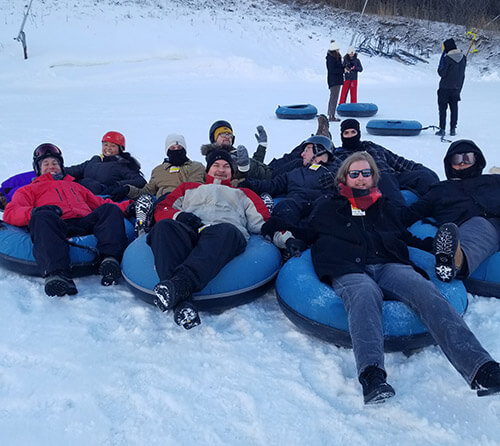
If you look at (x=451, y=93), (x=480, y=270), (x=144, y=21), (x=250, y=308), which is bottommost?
(x=250, y=308)

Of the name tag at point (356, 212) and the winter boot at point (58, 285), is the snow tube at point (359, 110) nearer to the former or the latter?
the name tag at point (356, 212)

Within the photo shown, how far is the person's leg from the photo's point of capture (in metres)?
1.86

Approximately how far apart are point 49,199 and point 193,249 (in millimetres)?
1524

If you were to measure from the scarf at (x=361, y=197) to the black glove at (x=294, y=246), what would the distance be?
18.4 inches

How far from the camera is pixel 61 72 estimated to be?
12680 millimetres

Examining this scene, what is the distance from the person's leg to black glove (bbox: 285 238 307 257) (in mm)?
619

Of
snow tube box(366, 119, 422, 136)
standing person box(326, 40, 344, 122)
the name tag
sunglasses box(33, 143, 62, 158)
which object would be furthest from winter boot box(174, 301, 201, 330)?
standing person box(326, 40, 344, 122)

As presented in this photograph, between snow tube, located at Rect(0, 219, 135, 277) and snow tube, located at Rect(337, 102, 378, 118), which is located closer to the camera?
snow tube, located at Rect(0, 219, 135, 277)

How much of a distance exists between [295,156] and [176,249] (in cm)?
272

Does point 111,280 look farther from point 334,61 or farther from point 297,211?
point 334,61

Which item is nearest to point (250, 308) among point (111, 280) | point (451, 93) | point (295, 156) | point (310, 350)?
point (310, 350)

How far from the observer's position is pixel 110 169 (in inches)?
182

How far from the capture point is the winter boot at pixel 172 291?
7.67 ft

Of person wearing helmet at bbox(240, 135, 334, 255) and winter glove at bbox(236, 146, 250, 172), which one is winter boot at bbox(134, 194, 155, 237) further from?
winter glove at bbox(236, 146, 250, 172)
